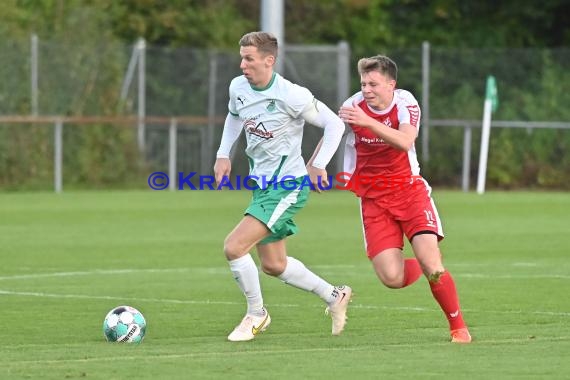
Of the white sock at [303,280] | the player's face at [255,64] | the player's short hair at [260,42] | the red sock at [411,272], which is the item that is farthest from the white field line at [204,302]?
the player's short hair at [260,42]

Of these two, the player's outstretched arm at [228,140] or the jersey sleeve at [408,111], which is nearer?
the jersey sleeve at [408,111]

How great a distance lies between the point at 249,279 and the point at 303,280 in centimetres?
42

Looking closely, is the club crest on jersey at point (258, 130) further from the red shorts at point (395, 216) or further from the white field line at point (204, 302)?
the white field line at point (204, 302)


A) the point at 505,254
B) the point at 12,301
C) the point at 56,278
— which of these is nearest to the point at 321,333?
the point at 12,301

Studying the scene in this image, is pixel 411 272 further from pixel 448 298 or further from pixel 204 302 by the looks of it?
pixel 204 302

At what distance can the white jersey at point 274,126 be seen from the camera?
10.7 metres

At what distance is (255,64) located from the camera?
34.9 feet

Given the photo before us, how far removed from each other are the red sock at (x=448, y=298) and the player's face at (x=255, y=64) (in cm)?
189

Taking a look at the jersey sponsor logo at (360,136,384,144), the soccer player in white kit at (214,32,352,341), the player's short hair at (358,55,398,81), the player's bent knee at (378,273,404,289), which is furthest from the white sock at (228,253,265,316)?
the player's short hair at (358,55,398,81)

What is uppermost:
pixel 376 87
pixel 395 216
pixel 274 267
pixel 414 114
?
pixel 376 87

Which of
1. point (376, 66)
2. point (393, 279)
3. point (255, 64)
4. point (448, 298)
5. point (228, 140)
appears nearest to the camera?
point (448, 298)

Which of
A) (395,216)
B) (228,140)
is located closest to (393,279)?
(395,216)

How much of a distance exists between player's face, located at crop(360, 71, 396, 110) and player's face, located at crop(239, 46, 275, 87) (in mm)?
761

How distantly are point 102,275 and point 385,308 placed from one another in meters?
4.02
